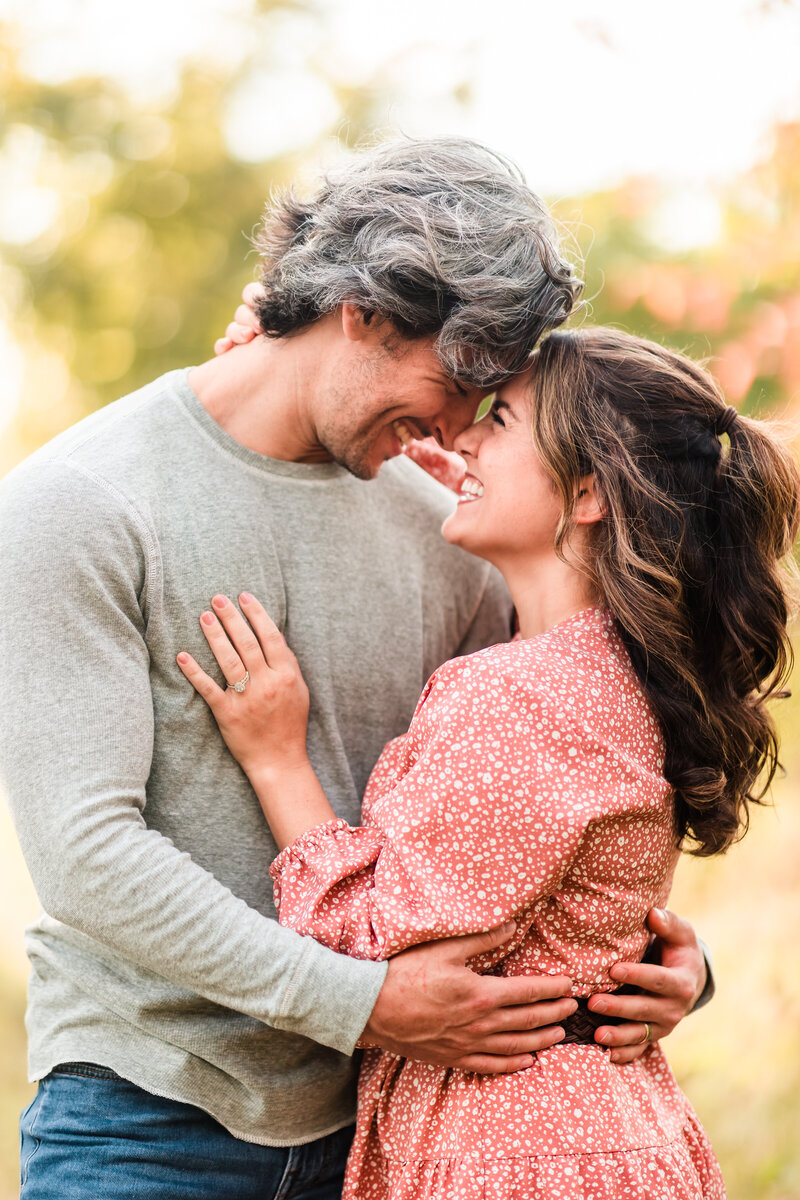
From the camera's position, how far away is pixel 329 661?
1.96m

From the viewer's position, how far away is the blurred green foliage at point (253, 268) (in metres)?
3.40

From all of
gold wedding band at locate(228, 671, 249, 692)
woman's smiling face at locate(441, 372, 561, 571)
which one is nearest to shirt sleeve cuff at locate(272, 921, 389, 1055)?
gold wedding band at locate(228, 671, 249, 692)

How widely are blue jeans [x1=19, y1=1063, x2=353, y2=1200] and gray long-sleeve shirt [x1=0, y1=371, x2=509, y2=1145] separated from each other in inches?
1.7

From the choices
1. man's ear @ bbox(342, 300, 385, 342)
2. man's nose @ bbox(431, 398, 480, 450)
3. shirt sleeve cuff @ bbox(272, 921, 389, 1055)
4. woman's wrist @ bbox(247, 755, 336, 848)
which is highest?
man's ear @ bbox(342, 300, 385, 342)

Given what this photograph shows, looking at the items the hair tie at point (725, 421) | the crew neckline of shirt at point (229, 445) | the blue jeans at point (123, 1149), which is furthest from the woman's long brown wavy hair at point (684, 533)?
the blue jeans at point (123, 1149)

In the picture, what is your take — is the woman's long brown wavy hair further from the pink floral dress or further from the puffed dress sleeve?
the puffed dress sleeve

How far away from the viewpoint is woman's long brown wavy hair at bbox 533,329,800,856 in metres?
1.73

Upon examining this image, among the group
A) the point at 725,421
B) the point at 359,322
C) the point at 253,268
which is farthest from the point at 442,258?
the point at 253,268

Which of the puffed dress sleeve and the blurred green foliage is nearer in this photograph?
the puffed dress sleeve

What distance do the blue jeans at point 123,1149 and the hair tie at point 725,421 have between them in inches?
55.7

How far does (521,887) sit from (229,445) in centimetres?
91

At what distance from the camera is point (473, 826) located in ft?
5.07

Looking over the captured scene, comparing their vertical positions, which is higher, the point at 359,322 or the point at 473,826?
the point at 359,322

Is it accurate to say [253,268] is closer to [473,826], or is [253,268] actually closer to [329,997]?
[473,826]
